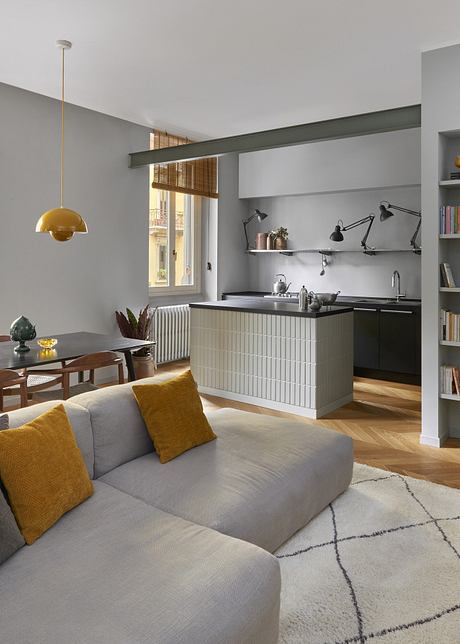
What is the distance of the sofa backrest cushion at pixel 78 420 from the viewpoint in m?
2.23

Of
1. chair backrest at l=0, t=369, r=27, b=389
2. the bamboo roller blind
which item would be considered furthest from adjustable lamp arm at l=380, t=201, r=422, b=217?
chair backrest at l=0, t=369, r=27, b=389

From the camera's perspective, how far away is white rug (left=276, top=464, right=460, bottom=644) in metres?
1.88

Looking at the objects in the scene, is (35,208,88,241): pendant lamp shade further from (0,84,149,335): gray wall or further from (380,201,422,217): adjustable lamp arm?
(380,201,422,217): adjustable lamp arm

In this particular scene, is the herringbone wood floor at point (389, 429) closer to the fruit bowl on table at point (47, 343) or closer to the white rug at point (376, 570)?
the white rug at point (376, 570)

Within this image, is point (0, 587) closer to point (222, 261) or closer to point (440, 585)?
point (440, 585)

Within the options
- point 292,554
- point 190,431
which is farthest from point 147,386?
point 292,554

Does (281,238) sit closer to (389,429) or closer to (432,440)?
(389,429)

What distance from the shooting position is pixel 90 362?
348cm

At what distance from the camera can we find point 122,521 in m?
1.90

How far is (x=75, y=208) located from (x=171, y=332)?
2047mm

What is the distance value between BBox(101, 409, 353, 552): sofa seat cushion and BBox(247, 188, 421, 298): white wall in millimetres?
3790

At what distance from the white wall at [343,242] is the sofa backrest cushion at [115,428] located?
14.6 ft

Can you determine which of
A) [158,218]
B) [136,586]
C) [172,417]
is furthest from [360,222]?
[136,586]

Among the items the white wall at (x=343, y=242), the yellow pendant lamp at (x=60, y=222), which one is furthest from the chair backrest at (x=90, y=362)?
the white wall at (x=343, y=242)
